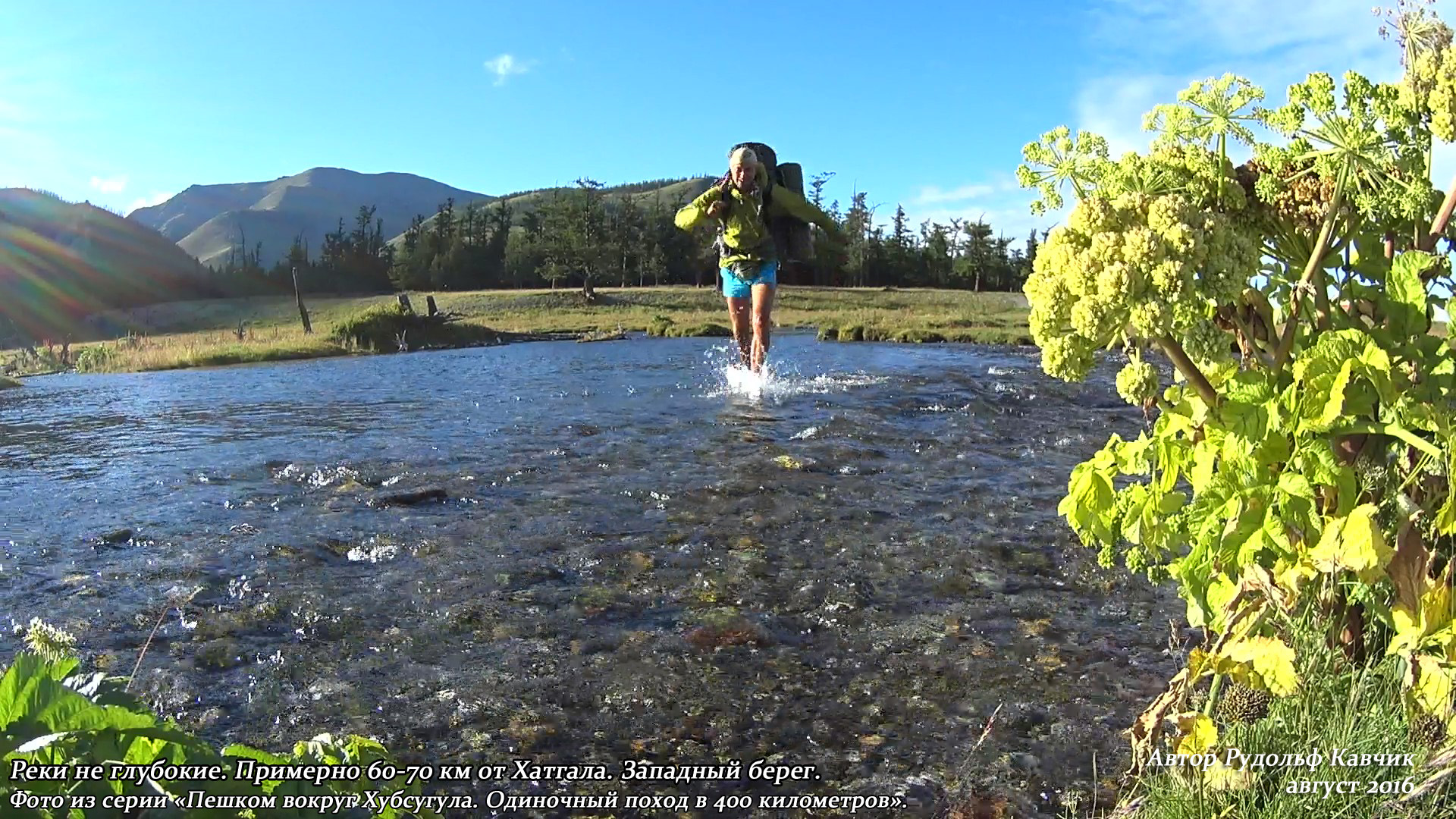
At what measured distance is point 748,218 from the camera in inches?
546

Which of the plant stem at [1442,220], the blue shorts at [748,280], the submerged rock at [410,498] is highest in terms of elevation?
the blue shorts at [748,280]

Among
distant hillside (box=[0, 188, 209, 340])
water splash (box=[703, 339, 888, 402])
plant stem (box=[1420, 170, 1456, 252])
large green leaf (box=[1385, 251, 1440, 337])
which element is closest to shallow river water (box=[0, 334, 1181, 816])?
large green leaf (box=[1385, 251, 1440, 337])

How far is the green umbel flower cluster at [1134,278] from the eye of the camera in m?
2.05

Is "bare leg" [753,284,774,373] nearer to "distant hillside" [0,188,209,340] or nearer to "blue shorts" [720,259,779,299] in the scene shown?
"blue shorts" [720,259,779,299]

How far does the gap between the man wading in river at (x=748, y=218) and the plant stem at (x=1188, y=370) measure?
37.8 ft

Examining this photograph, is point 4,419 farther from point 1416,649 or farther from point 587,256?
point 587,256

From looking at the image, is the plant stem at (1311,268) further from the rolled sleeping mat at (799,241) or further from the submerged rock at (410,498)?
the rolled sleeping mat at (799,241)

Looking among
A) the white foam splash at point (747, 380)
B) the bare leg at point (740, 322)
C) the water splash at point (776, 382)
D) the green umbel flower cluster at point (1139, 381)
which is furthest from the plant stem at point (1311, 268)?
the bare leg at point (740, 322)

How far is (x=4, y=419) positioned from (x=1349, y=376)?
53.3 feet

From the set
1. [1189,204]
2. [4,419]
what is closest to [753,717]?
[1189,204]

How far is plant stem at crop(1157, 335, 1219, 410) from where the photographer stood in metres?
2.25

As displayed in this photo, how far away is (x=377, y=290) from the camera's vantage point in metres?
89.4

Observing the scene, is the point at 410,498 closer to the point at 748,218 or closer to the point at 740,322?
the point at 748,218

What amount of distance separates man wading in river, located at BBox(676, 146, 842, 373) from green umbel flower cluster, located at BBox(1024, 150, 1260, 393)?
11568 millimetres
